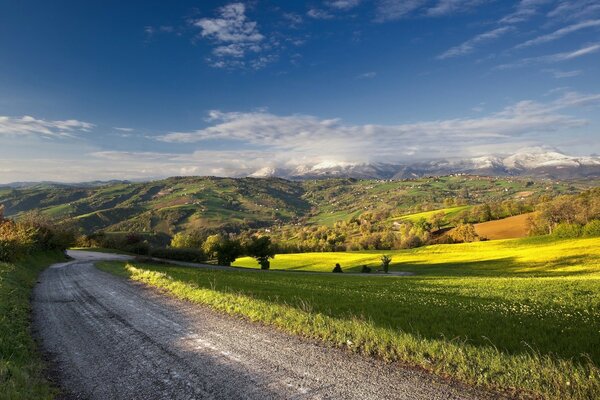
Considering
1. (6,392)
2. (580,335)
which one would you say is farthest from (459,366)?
(6,392)

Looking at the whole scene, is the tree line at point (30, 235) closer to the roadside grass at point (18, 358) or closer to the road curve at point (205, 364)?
the roadside grass at point (18, 358)

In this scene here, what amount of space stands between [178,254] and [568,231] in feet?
285

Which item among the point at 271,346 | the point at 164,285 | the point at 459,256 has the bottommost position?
the point at 459,256

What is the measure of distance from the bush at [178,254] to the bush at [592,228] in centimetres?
8539

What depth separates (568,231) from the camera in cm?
7725

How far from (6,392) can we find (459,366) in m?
8.70

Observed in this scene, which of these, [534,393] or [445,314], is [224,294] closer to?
[445,314]

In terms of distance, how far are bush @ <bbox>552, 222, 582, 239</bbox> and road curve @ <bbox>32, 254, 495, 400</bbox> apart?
3417 inches

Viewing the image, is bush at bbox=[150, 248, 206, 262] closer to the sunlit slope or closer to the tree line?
the tree line

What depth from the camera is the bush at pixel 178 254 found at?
79.5 meters

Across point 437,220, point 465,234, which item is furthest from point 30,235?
point 437,220

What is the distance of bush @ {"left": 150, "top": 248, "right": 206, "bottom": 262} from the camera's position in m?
79.5

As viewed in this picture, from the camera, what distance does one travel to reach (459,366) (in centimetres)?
726

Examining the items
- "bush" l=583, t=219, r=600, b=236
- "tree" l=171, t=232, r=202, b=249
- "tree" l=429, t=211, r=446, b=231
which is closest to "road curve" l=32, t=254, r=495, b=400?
"bush" l=583, t=219, r=600, b=236
